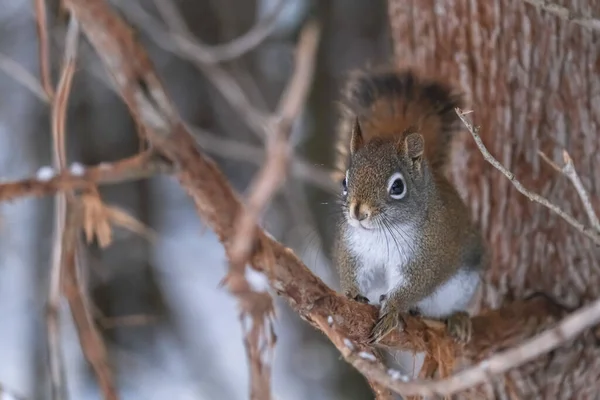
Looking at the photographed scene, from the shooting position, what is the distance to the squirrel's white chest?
1.37 m

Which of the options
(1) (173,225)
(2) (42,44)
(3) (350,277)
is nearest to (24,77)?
(2) (42,44)

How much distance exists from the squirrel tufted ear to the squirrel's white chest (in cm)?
13

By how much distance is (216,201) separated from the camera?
0.81 m

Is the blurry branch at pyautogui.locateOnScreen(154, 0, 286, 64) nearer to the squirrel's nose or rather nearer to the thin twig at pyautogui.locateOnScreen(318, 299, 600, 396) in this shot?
the squirrel's nose

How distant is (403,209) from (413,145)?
4.2 inches

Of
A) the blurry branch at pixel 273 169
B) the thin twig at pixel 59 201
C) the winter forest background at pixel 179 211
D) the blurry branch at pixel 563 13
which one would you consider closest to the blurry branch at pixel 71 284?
the thin twig at pixel 59 201

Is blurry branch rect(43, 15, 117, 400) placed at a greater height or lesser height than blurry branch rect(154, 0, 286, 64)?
lesser

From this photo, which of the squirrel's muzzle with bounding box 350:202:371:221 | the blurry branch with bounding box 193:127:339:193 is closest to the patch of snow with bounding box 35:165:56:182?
the squirrel's muzzle with bounding box 350:202:371:221

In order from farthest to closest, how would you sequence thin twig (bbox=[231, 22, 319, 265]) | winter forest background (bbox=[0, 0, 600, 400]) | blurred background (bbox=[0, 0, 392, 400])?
1. blurred background (bbox=[0, 0, 392, 400])
2. winter forest background (bbox=[0, 0, 600, 400])
3. thin twig (bbox=[231, 22, 319, 265])

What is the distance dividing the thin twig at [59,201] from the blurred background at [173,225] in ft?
5.19

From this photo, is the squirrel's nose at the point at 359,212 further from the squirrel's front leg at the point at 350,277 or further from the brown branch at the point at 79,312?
the brown branch at the point at 79,312

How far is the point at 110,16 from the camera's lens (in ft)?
2.35

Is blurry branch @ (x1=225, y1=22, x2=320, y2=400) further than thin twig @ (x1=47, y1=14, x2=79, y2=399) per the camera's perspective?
No

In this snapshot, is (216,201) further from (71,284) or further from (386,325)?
(386,325)
